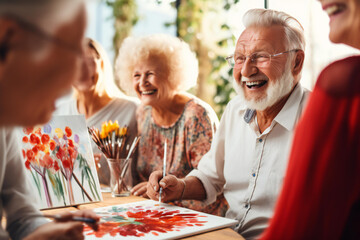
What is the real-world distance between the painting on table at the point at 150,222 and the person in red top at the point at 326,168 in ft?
1.90

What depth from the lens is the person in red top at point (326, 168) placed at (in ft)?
1.81

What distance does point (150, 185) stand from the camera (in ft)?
5.29

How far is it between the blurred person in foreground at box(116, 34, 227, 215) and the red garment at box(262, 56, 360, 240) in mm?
1504

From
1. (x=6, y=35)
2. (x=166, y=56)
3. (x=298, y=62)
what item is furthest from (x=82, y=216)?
(x=166, y=56)

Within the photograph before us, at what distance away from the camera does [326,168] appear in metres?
0.55

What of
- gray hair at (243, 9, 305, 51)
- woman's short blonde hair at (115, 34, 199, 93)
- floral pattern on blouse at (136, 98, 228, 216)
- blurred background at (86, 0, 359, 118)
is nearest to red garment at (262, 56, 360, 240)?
gray hair at (243, 9, 305, 51)

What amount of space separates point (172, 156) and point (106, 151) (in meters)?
0.56

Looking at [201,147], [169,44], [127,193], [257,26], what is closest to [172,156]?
[201,147]

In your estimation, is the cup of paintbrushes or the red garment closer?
the red garment

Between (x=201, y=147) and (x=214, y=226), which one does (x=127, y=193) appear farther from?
(x=214, y=226)

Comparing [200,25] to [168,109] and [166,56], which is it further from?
[168,109]

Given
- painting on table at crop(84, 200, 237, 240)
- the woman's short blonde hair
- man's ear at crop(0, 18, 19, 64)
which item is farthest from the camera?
the woman's short blonde hair

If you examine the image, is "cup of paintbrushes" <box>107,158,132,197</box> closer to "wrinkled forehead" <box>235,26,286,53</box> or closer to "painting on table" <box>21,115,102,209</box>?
"painting on table" <box>21,115,102,209</box>

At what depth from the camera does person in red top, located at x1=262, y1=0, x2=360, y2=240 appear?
553mm
